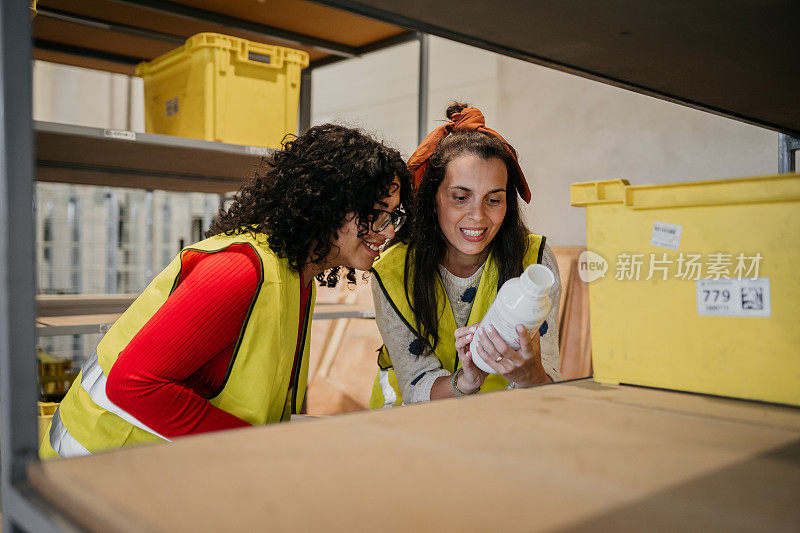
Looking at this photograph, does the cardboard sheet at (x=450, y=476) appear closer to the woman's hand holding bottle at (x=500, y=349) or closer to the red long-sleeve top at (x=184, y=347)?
the woman's hand holding bottle at (x=500, y=349)

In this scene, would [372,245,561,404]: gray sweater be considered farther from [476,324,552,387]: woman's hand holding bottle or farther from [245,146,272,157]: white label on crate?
[245,146,272,157]: white label on crate

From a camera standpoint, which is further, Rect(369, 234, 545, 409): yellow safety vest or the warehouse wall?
the warehouse wall

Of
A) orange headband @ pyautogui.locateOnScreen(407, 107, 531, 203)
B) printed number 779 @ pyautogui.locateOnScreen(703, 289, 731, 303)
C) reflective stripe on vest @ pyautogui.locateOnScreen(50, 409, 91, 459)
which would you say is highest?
orange headband @ pyautogui.locateOnScreen(407, 107, 531, 203)

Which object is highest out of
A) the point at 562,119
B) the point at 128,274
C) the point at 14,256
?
the point at 562,119

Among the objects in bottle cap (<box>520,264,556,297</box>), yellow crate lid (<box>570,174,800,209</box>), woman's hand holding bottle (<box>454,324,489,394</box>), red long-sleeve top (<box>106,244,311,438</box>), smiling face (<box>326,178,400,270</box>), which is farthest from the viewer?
smiling face (<box>326,178,400,270</box>)

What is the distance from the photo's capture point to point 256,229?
145 centimetres

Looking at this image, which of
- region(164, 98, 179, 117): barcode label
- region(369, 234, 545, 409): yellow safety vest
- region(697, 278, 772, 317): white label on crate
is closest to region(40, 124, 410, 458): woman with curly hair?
region(369, 234, 545, 409): yellow safety vest

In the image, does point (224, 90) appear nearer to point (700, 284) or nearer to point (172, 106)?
point (172, 106)

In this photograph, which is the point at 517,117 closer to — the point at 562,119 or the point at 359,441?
the point at 562,119

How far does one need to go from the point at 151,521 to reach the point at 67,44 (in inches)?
111

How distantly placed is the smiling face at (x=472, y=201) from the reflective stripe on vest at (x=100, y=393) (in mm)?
955

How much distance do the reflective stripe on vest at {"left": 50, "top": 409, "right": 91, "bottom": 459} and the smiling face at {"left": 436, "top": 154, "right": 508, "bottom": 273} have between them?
1.06 m

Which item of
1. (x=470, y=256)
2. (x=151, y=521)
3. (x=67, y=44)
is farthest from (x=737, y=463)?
(x=67, y=44)

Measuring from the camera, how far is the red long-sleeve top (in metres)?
1.16
